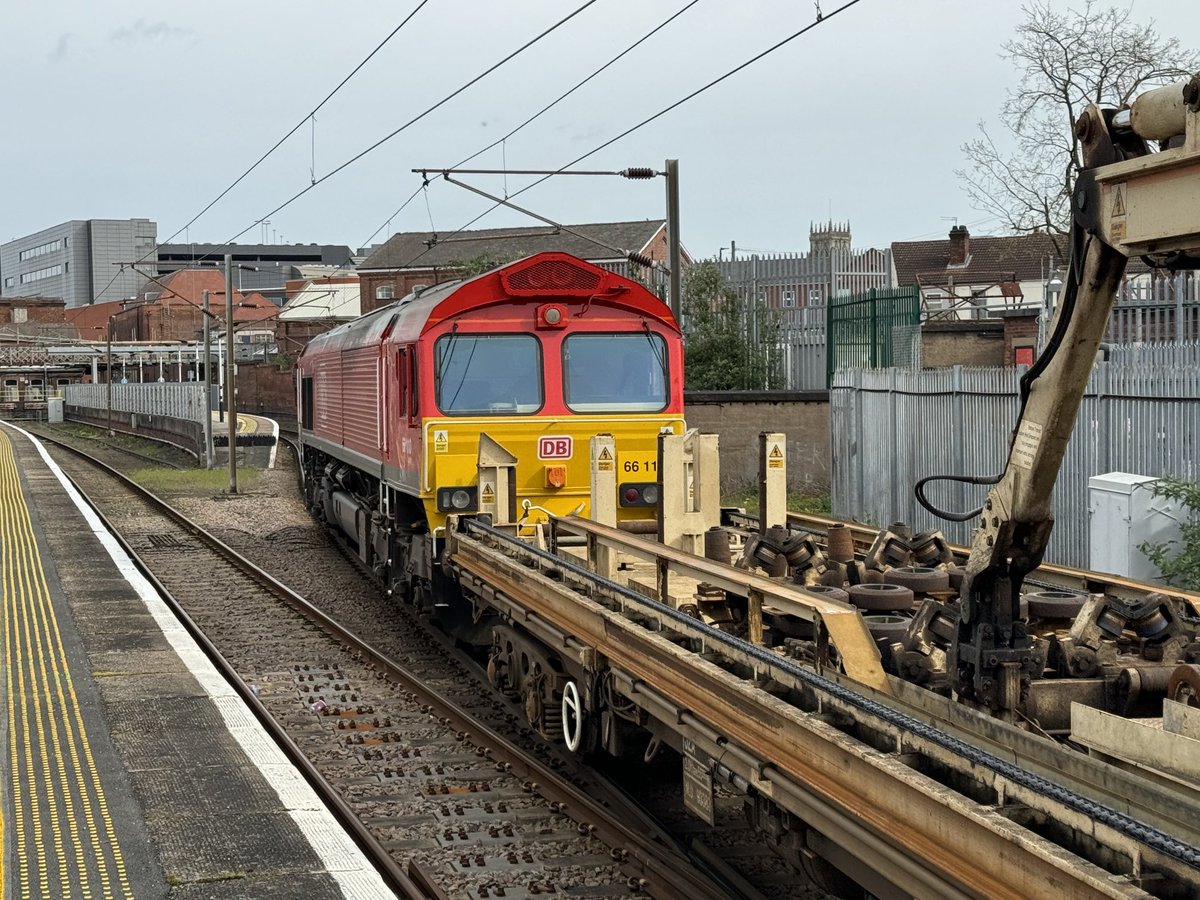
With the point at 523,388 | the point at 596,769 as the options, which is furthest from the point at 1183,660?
the point at 523,388

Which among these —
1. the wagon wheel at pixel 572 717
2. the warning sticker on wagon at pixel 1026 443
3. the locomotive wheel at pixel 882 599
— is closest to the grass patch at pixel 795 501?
the wagon wheel at pixel 572 717

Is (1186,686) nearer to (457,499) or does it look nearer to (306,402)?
(457,499)

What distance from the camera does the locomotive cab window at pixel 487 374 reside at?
1241 cm

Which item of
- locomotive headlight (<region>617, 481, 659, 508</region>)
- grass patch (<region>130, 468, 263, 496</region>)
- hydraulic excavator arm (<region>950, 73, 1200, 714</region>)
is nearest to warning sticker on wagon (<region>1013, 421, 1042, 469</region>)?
hydraulic excavator arm (<region>950, 73, 1200, 714</region>)

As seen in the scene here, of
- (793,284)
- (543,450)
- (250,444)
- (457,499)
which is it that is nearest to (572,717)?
(457,499)

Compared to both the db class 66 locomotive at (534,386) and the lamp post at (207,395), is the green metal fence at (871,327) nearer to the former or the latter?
the db class 66 locomotive at (534,386)

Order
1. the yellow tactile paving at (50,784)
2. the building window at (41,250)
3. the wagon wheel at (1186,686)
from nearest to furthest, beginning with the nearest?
the wagon wheel at (1186,686), the yellow tactile paving at (50,784), the building window at (41,250)

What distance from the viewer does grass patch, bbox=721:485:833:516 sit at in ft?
72.3

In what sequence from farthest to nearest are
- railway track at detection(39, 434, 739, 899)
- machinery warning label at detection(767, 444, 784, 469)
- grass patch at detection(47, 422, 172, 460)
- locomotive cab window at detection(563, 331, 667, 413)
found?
grass patch at detection(47, 422, 172, 460) < locomotive cab window at detection(563, 331, 667, 413) < machinery warning label at detection(767, 444, 784, 469) < railway track at detection(39, 434, 739, 899)

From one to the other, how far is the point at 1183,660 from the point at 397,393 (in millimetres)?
8660

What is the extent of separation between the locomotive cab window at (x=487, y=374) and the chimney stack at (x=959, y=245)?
47837mm

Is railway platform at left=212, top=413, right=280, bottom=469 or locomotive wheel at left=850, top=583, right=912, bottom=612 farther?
railway platform at left=212, top=413, right=280, bottom=469

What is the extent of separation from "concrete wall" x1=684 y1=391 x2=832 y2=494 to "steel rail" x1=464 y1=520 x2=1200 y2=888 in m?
16.0

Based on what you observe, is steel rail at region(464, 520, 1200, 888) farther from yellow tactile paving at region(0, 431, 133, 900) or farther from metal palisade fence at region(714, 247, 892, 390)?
metal palisade fence at region(714, 247, 892, 390)
